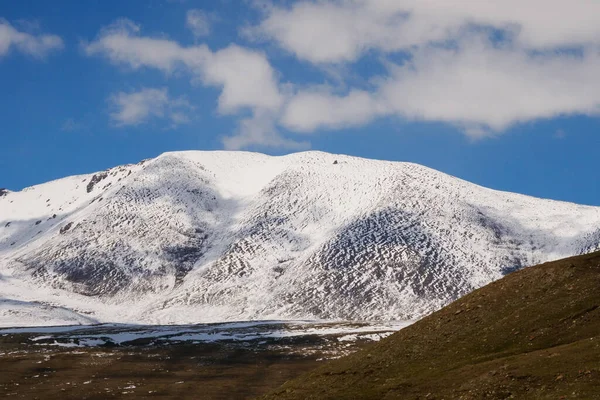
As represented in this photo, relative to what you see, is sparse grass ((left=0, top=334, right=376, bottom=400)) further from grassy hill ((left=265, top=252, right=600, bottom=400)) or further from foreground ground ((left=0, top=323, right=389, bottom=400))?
grassy hill ((left=265, top=252, right=600, bottom=400))

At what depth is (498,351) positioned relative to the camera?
4466cm

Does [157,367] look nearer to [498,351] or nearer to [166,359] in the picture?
[166,359]

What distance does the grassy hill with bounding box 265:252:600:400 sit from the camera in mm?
36375

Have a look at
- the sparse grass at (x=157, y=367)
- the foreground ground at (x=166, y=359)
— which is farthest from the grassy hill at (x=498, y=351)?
the foreground ground at (x=166, y=359)

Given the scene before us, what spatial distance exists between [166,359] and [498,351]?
84.6 meters

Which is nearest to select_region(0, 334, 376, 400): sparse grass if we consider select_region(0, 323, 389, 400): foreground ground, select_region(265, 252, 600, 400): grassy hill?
select_region(0, 323, 389, 400): foreground ground

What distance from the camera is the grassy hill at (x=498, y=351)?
36.4m

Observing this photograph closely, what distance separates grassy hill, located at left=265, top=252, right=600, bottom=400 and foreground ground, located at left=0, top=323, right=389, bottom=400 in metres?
35.3

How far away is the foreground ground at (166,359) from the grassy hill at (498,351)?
35.3m

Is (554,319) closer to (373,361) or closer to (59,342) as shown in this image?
(373,361)

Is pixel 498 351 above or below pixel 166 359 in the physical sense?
above

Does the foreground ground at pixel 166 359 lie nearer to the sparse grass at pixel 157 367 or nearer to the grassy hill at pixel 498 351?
the sparse grass at pixel 157 367

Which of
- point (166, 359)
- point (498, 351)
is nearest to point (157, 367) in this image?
point (166, 359)

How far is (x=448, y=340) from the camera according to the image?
4897cm
